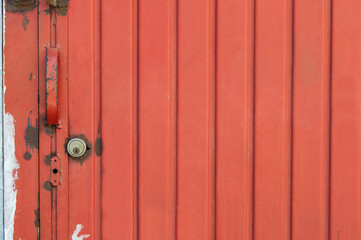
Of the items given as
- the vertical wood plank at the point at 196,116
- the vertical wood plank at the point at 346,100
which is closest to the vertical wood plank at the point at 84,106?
the vertical wood plank at the point at 196,116

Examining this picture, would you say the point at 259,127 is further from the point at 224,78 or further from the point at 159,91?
the point at 159,91

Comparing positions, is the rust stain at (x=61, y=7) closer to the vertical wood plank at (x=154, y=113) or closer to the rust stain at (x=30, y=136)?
the vertical wood plank at (x=154, y=113)

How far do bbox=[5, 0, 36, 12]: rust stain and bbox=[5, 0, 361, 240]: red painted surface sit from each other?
0.43 ft

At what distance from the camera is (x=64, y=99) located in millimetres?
1450

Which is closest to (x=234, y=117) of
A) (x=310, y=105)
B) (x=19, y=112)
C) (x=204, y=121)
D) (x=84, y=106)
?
(x=204, y=121)

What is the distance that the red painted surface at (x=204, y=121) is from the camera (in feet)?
4.77

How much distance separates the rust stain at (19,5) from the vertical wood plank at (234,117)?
72 cm

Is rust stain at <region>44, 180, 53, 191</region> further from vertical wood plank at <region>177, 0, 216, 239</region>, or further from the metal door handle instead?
vertical wood plank at <region>177, 0, 216, 239</region>

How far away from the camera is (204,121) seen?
1467mm

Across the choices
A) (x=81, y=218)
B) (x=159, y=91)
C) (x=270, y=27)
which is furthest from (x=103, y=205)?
(x=270, y=27)

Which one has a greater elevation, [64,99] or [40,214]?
[64,99]

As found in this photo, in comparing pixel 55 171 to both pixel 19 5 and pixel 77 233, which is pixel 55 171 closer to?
pixel 77 233

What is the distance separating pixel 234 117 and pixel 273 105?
0.52ft

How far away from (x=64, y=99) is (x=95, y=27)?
0.99 ft
